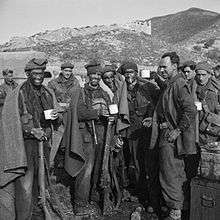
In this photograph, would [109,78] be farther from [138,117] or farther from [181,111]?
[181,111]

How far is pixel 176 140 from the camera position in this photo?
496 centimetres

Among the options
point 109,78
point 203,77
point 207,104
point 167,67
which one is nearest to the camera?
point 167,67

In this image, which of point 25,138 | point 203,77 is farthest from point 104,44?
point 25,138

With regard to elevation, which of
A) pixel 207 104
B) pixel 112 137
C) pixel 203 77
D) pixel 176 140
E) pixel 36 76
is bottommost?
pixel 112 137

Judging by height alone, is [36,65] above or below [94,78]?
above

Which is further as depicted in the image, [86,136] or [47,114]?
Answer: [86,136]

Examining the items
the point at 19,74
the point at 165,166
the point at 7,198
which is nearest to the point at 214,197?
the point at 165,166

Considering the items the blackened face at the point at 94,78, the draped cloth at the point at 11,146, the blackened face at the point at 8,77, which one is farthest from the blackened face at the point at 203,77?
the blackened face at the point at 8,77

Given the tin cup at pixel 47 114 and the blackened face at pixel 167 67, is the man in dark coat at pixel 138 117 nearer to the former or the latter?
the blackened face at pixel 167 67

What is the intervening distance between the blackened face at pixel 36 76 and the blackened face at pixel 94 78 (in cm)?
97

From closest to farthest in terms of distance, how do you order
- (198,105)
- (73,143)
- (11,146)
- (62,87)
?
(11,146) < (73,143) < (198,105) < (62,87)

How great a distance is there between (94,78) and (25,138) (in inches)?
57.5

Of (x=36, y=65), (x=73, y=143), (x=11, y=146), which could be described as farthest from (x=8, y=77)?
(x=11, y=146)

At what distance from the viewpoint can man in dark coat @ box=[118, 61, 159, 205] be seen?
6.20m
